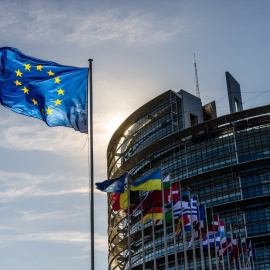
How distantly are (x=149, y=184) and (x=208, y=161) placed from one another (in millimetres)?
48636

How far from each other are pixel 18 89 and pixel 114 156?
277 feet

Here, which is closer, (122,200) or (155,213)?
(122,200)

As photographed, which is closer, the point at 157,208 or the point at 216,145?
the point at 157,208

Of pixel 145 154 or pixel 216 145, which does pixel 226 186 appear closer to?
pixel 216 145

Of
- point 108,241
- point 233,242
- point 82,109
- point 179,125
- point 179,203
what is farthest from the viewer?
point 108,241

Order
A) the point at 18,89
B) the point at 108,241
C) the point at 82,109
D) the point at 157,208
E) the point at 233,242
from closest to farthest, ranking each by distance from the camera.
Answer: the point at 82,109 → the point at 18,89 → the point at 157,208 → the point at 233,242 → the point at 108,241

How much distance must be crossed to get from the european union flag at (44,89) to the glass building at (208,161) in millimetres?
56606

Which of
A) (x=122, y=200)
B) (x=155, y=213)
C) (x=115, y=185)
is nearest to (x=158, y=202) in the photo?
(x=155, y=213)

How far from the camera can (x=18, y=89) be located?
26.4 meters

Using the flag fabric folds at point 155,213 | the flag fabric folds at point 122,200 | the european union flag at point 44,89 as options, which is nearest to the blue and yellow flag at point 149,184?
the flag fabric folds at point 122,200

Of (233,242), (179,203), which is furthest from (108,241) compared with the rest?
(179,203)

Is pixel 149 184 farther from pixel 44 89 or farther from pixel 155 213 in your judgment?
pixel 44 89

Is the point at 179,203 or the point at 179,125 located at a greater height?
the point at 179,125

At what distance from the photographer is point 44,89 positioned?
25.9 m
